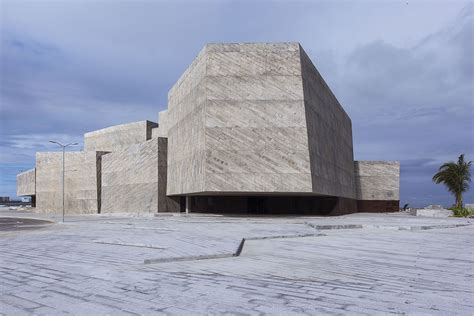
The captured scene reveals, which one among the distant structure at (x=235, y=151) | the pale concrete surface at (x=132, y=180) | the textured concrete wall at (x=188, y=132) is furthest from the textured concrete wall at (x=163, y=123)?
the pale concrete surface at (x=132, y=180)

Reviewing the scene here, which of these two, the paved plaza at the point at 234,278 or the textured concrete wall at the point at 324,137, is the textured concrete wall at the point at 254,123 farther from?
the paved plaza at the point at 234,278

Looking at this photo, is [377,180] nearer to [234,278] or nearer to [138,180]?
[138,180]

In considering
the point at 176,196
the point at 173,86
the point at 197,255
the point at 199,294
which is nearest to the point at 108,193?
the point at 176,196

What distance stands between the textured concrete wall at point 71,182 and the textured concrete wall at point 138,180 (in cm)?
215

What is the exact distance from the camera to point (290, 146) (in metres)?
25.9

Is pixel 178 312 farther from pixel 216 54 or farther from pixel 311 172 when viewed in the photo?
pixel 216 54

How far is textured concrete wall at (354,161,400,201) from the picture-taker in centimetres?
4706

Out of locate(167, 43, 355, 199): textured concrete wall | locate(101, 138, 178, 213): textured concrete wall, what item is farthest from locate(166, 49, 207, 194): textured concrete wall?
locate(101, 138, 178, 213): textured concrete wall

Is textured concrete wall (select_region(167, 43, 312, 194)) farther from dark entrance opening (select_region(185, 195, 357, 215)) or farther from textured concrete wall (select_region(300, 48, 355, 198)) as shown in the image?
dark entrance opening (select_region(185, 195, 357, 215))

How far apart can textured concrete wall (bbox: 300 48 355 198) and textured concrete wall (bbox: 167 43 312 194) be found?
1.11 meters

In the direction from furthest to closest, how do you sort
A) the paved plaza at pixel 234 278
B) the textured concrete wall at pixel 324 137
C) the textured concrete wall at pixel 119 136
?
the textured concrete wall at pixel 119 136 → the textured concrete wall at pixel 324 137 → the paved plaza at pixel 234 278

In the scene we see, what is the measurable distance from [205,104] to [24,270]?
2017cm

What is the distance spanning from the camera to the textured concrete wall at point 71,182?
40.8 m

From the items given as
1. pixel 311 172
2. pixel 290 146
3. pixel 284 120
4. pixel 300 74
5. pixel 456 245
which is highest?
pixel 300 74
